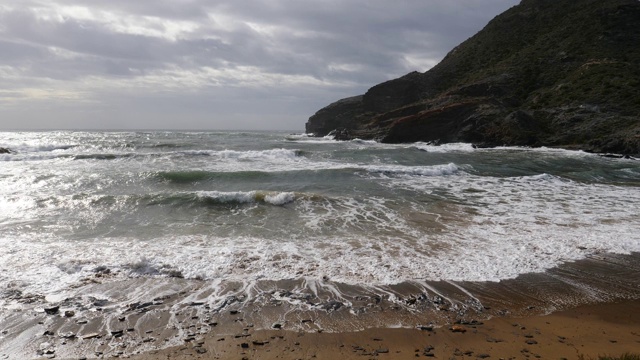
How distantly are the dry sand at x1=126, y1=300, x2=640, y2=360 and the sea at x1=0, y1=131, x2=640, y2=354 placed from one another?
53.5 inches

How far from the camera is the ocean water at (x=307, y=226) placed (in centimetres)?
705

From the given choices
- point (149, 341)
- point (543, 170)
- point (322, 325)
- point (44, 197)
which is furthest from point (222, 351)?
point (543, 170)

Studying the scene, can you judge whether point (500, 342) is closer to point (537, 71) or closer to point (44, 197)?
point (44, 197)

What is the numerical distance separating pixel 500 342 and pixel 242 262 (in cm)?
474

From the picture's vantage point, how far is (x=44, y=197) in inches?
544

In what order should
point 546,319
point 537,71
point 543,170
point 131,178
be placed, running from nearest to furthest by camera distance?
point 546,319
point 131,178
point 543,170
point 537,71

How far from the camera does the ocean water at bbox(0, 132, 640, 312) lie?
7.05 meters

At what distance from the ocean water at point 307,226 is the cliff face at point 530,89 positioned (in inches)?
680

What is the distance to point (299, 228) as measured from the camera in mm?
10133

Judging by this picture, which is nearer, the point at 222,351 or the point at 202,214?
the point at 222,351

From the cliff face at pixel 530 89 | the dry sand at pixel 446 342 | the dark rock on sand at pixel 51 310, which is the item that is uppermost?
the cliff face at pixel 530 89

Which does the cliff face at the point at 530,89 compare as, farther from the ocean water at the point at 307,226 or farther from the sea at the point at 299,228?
the sea at the point at 299,228

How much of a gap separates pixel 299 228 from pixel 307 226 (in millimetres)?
277

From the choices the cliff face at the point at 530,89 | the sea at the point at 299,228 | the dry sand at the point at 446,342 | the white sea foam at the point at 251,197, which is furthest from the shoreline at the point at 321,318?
the cliff face at the point at 530,89
